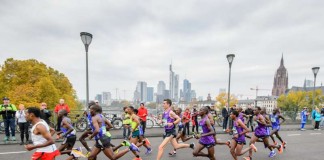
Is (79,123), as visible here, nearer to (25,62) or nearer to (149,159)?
(149,159)

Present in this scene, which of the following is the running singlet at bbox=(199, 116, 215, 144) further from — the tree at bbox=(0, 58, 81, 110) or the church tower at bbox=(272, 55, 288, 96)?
the church tower at bbox=(272, 55, 288, 96)

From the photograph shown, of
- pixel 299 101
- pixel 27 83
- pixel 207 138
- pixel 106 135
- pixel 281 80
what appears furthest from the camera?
pixel 281 80

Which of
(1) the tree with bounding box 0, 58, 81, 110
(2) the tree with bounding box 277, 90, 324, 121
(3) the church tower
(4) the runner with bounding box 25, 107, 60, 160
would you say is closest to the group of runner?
(4) the runner with bounding box 25, 107, 60, 160

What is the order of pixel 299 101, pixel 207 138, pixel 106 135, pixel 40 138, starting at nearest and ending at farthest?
pixel 40 138 < pixel 106 135 < pixel 207 138 < pixel 299 101

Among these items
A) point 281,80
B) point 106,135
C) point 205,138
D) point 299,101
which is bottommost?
point 299,101

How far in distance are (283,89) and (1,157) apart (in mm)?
153417

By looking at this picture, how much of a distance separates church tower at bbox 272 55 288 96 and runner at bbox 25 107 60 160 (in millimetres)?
153920

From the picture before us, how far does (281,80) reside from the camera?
5428 inches

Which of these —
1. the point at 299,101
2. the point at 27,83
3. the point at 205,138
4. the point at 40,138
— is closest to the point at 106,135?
the point at 40,138

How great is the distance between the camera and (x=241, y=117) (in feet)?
22.8

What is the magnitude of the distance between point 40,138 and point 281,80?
155 metres

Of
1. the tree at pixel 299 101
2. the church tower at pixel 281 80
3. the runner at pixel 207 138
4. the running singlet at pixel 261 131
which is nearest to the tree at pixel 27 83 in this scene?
the runner at pixel 207 138

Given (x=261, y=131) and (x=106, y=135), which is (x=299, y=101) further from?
(x=106, y=135)

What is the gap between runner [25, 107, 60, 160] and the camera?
390 cm
